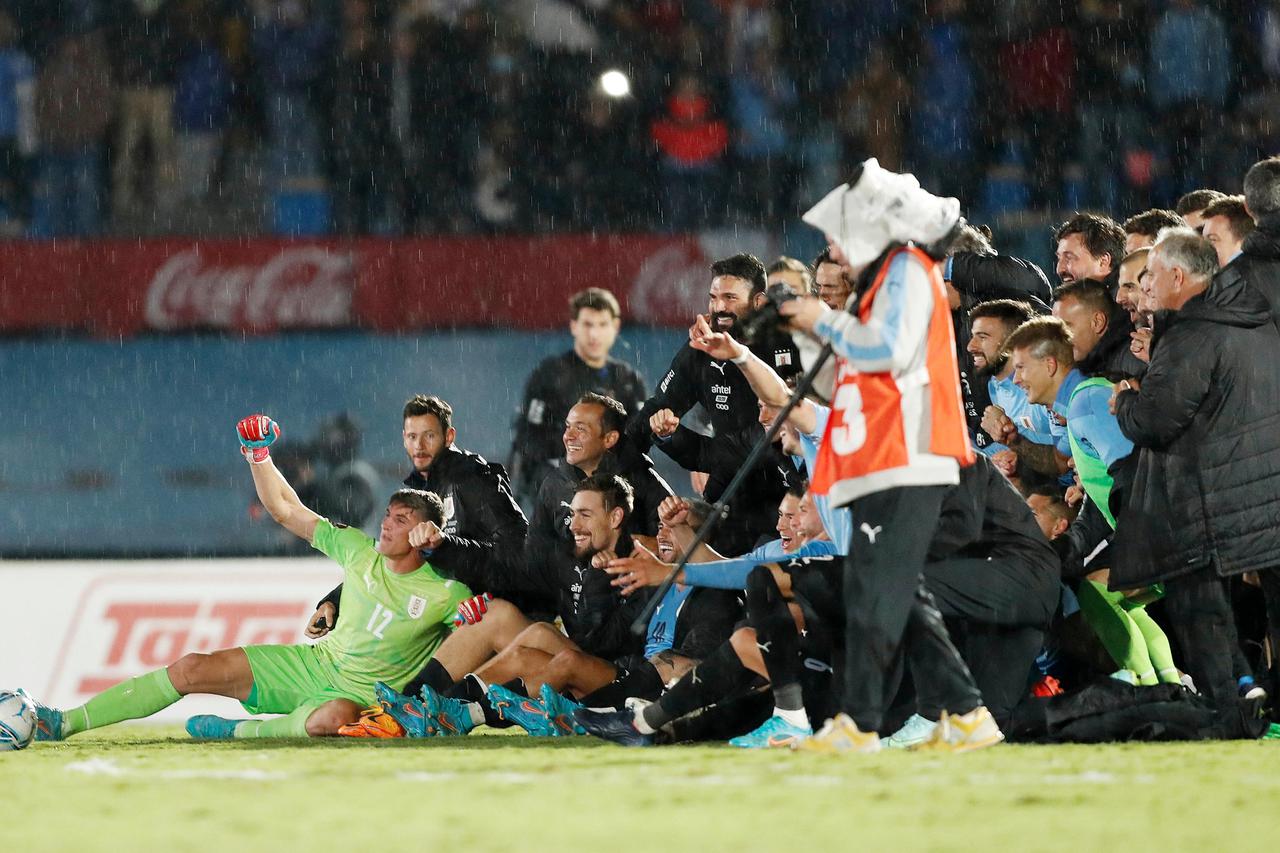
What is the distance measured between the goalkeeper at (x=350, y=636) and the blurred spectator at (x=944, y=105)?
6.70 m

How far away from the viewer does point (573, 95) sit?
14.2m

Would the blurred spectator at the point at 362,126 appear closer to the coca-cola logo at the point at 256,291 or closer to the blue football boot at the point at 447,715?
the coca-cola logo at the point at 256,291

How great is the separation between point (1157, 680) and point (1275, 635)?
545 mm

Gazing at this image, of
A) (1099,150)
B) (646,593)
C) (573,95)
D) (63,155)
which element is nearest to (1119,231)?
(646,593)

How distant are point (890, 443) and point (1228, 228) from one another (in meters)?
2.18

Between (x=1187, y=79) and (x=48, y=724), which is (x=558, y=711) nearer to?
(x=48, y=724)

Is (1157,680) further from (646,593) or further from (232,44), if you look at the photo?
(232,44)

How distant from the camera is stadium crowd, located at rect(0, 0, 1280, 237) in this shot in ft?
44.8

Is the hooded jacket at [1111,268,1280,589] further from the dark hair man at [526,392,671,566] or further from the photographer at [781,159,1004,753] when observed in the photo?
the dark hair man at [526,392,671,566]

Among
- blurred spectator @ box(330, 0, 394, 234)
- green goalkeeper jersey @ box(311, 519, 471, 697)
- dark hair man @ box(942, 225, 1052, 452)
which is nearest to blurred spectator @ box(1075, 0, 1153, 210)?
blurred spectator @ box(330, 0, 394, 234)

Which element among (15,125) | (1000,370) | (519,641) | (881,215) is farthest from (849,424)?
(15,125)

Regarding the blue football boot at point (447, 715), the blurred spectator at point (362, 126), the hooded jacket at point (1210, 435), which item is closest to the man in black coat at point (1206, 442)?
the hooded jacket at point (1210, 435)

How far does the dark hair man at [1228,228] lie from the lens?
6.82 meters

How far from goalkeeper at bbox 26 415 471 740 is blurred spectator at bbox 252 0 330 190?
639 cm
